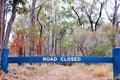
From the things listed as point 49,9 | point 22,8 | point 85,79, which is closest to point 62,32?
point 49,9

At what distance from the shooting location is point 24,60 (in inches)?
400

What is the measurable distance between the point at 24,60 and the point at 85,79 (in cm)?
281

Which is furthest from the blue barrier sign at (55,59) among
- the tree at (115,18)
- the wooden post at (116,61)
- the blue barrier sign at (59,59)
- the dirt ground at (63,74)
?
A: the tree at (115,18)

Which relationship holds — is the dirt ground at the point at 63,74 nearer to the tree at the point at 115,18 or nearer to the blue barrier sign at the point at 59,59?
the blue barrier sign at the point at 59,59

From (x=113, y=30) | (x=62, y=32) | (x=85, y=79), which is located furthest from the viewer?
(x=62, y=32)

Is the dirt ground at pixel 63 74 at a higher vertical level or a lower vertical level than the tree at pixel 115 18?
lower

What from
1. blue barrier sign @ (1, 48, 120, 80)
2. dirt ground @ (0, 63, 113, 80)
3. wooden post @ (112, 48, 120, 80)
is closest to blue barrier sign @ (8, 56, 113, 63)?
blue barrier sign @ (1, 48, 120, 80)

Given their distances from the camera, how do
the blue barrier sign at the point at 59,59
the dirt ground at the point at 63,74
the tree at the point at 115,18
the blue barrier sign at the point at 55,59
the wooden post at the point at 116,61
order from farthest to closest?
the tree at the point at 115,18, the dirt ground at the point at 63,74, the blue barrier sign at the point at 55,59, the wooden post at the point at 116,61, the blue barrier sign at the point at 59,59

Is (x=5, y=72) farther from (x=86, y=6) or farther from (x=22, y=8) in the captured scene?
(x=86, y=6)

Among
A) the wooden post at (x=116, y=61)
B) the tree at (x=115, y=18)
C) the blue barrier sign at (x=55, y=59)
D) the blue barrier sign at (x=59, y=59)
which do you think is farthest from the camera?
the tree at (x=115, y=18)

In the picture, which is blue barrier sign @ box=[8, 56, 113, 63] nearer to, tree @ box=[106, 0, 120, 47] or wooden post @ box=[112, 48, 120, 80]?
wooden post @ box=[112, 48, 120, 80]

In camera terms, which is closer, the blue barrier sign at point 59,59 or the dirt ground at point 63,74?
the blue barrier sign at point 59,59

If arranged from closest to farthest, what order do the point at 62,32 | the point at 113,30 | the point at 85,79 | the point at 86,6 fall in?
1. the point at 85,79
2. the point at 113,30
3. the point at 86,6
4. the point at 62,32

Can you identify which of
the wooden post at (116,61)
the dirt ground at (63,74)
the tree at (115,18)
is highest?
the tree at (115,18)
